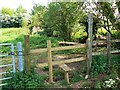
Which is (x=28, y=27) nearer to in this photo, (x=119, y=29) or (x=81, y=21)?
(x=81, y=21)

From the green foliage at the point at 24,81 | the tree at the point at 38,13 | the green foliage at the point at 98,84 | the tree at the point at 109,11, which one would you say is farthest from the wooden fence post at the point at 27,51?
the tree at the point at 38,13

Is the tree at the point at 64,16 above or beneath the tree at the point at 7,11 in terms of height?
beneath

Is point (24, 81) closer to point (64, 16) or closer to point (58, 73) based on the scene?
point (58, 73)

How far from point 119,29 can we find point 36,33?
757 centimetres

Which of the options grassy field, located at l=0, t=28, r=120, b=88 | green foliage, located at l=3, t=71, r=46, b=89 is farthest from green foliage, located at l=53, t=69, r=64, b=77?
green foliage, located at l=3, t=71, r=46, b=89

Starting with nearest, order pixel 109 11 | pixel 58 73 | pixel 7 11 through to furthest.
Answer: pixel 58 73, pixel 109 11, pixel 7 11

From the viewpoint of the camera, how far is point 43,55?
8.95 metres

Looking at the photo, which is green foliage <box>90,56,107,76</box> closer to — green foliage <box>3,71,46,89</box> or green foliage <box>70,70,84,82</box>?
green foliage <box>70,70,84,82</box>

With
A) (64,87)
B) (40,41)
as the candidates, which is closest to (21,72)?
(64,87)

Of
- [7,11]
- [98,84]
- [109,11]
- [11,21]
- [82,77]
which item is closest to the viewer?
[98,84]

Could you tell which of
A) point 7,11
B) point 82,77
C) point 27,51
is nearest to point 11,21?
point 7,11

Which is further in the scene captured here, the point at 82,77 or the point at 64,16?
the point at 64,16

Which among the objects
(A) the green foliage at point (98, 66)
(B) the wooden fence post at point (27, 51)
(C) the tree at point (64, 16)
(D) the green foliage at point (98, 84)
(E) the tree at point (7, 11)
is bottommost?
(D) the green foliage at point (98, 84)

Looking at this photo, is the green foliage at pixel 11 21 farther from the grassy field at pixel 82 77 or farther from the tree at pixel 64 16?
the grassy field at pixel 82 77
